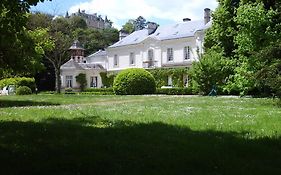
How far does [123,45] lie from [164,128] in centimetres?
5540

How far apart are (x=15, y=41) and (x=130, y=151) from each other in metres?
7.61

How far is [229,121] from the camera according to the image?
12.8 metres

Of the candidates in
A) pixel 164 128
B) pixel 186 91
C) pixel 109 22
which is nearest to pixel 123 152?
pixel 164 128

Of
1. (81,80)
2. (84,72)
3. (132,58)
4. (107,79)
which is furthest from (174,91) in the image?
(84,72)

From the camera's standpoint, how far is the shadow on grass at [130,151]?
6980 mm

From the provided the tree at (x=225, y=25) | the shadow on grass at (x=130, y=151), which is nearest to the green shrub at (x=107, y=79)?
the tree at (x=225, y=25)

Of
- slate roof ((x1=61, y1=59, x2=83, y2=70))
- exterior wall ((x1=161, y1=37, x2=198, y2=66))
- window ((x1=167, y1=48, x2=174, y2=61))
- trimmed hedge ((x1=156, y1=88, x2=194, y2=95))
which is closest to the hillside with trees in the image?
trimmed hedge ((x1=156, y1=88, x2=194, y2=95))

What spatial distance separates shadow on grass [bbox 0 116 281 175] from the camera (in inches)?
275

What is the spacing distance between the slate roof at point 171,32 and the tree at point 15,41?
115 ft

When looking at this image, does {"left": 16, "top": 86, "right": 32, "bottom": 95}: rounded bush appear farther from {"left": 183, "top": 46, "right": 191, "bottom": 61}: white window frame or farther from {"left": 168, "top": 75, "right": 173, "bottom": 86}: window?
{"left": 183, "top": 46, "right": 191, "bottom": 61}: white window frame

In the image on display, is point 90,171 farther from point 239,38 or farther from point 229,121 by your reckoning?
point 239,38

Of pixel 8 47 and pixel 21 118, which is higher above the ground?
pixel 8 47

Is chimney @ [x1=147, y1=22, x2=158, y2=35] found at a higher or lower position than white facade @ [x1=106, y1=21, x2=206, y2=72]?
higher

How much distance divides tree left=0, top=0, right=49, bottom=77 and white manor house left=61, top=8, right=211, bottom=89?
31350mm
